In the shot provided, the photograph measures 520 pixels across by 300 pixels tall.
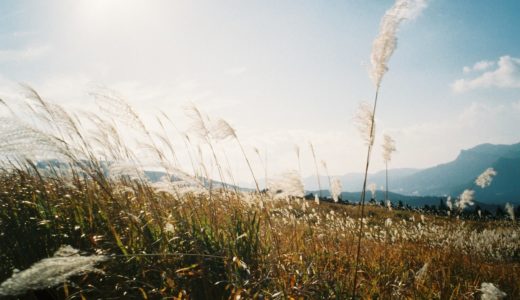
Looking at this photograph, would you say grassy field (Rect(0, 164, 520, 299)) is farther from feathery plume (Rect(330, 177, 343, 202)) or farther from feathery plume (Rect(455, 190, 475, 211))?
feathery plume (Rect(455, 190, 475, 211))

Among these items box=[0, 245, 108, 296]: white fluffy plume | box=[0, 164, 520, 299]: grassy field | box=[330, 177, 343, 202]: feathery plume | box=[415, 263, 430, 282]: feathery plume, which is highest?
box=[330, 177, 343, 202]: feathery plume

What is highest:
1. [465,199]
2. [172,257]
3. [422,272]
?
[465,199]

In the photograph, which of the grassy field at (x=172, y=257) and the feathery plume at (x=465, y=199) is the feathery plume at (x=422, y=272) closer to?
the grassy field at (x=172, y=257)

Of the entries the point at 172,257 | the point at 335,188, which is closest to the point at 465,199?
the point at 335,188

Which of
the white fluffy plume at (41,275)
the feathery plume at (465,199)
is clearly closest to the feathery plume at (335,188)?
the feathery plume at (465,199)

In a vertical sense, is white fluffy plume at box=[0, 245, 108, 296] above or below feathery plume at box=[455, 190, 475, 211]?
above

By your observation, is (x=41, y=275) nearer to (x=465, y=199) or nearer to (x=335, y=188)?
(x=335, y=188)

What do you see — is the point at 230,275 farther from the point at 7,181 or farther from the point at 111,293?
the point at 7,181

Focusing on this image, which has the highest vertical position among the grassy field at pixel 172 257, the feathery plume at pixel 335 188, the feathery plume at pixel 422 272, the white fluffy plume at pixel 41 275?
the feathery plume at pixel 335 188

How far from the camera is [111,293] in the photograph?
106 inches

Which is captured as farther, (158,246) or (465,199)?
(465,199)

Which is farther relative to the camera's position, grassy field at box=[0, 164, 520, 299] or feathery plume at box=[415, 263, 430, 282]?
feathery plume at box=[415, 263, 430, 282]

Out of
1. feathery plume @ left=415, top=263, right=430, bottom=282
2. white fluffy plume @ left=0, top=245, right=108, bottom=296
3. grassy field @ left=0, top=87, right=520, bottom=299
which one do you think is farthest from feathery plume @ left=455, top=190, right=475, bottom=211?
white fluffy plume @ left=0, top=245, right=108, bottom=296

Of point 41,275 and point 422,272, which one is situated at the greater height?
point 41,275
